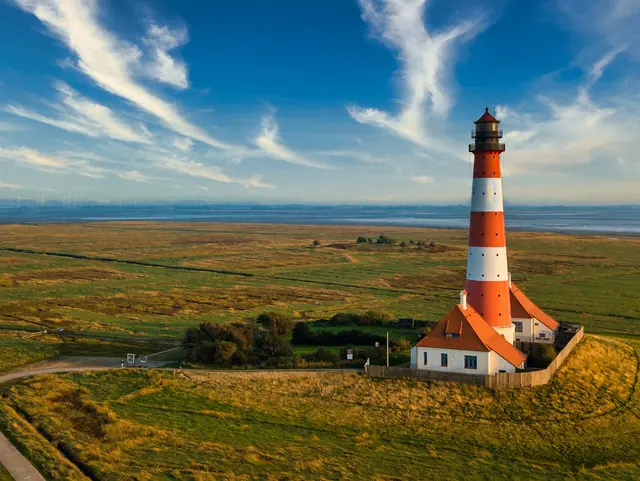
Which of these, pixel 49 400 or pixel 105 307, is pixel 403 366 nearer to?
pixel 49 400

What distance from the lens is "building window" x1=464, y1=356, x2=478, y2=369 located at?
36.7 m

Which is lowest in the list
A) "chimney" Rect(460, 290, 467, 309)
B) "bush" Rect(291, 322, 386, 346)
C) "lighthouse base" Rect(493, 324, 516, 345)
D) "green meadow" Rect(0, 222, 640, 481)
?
"green meadow" Rect(0, 222, 640, 481)

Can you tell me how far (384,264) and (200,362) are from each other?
78.4 meters

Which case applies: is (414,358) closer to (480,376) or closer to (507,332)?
(480,376)

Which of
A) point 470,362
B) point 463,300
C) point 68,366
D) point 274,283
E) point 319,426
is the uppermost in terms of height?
point 463,300

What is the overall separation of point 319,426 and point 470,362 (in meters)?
11.1

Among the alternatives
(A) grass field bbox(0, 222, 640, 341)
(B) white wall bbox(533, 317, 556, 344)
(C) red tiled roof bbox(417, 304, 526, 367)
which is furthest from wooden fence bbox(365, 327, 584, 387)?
(A) grass field bbox(0, 222, 640, 341)

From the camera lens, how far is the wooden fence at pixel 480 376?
3566cm

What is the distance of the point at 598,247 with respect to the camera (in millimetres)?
146625

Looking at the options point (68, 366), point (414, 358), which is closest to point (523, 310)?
point (414, 358)

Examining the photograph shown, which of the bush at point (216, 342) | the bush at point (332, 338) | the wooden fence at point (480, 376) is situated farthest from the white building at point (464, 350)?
the bush at point (216, 342)

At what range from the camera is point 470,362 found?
3684 cm

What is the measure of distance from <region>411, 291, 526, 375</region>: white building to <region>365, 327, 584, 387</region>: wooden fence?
815mm

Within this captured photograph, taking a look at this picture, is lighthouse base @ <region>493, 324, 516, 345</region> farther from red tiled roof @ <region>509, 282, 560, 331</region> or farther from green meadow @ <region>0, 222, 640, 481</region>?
red tiled roof @ <region>509, 282, 560, 331</region>
